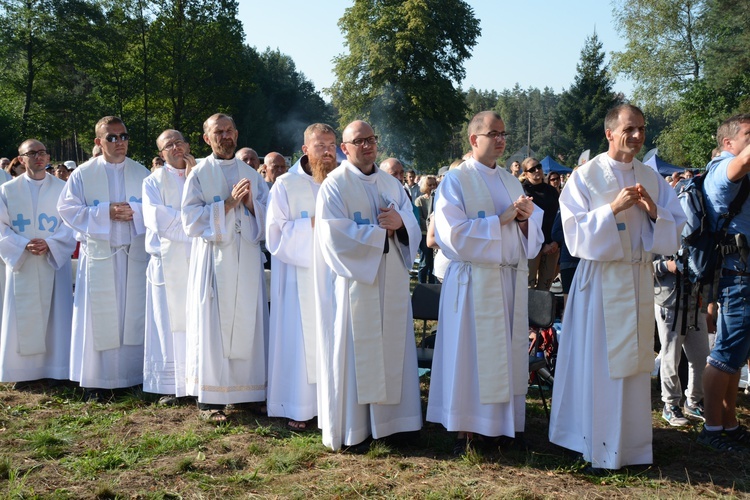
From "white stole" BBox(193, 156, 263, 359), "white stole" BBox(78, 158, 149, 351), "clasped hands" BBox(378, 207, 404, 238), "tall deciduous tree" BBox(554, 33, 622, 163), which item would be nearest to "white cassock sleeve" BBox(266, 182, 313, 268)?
"white stole" BBox(193, 156, 263, 359)

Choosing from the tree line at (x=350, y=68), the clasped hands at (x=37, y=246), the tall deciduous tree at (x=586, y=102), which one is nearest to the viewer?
the clasped hands at (x=37, y=246)

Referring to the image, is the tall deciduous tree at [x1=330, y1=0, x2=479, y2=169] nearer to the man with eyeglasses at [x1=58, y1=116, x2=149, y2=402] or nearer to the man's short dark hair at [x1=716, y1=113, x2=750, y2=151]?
the man with eyeglasses at [x1=58, y1=116, x2=149, y2=402]

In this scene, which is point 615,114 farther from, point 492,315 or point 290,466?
point 290,466

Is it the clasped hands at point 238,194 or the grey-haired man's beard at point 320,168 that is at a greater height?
the grey-haired man's beard at point 320,168

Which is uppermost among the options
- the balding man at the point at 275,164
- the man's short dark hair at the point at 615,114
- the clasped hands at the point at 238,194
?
the balding man at the point at 275,164

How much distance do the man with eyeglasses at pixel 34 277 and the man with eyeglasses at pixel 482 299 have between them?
4.27 metres

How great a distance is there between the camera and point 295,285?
603cm

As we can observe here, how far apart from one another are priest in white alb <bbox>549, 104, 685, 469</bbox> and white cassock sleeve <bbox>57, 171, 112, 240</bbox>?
4234 mm

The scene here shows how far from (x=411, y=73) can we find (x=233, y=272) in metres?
37.0

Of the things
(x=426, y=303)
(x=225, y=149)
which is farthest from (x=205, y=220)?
(x=426, y=303)

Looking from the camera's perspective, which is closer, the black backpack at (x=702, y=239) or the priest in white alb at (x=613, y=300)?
the priest in white alb at (x=613, y=300)

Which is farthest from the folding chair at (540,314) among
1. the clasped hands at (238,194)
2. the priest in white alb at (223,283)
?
the clasped hands at (238,194)

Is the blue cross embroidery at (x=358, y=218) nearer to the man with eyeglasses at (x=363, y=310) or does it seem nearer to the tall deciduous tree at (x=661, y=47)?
the man with eyeglasses at (x=363, y=310)

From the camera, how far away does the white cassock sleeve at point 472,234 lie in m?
5.02
